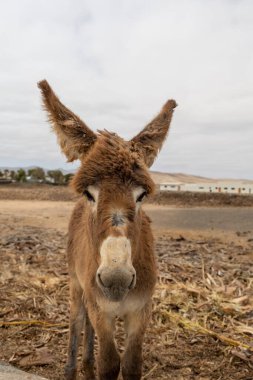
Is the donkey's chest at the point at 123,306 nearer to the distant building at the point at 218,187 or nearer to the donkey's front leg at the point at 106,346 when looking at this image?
the donkey's front leg at the point at 106,346

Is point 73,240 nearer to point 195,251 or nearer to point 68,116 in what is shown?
point 68,116

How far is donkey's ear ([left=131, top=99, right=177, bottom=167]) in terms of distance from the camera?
14.3 feet

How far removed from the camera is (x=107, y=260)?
126 inches

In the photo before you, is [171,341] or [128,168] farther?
[171,341]

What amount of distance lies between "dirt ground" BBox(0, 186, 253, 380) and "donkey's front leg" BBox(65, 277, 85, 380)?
29 cm

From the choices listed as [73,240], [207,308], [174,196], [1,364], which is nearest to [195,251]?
[207,308]

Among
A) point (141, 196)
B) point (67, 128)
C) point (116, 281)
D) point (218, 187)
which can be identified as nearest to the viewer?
point (116, 281)

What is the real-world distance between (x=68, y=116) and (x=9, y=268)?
717 cm

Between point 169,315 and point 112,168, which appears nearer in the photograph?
point 112,168

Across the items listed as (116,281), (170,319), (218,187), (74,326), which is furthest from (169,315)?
(218,187)

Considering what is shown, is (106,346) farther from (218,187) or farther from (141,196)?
(218,187)

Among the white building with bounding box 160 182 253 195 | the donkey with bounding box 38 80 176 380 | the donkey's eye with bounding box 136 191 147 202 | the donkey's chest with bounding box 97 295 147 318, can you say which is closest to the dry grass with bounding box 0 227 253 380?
the donkey with bounding box 38 80 176 380

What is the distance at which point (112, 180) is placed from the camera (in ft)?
12.1

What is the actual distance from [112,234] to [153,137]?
60.6 inches
